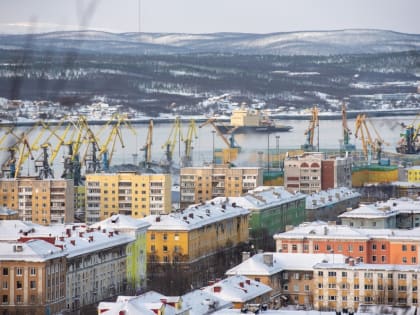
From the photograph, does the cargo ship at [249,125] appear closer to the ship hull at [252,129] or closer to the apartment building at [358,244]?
the ship hull at [252,129]

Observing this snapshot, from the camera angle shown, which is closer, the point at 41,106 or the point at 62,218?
the point at 62,218

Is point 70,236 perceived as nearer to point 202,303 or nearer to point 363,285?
point 363,285

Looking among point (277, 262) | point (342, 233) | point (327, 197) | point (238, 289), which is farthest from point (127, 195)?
point (238, 289)

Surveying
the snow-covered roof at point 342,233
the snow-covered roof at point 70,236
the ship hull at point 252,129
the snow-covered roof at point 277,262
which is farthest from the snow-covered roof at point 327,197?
the ship hull at point 252,129

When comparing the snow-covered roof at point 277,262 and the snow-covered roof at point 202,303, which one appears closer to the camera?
the snow-covered roof at point 202,303

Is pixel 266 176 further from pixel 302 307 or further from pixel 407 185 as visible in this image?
pixel 302 307

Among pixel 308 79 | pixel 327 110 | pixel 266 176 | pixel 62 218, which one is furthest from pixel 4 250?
pixel 308 79
